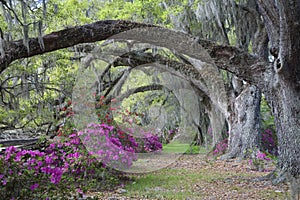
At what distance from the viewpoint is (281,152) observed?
18.5 feet

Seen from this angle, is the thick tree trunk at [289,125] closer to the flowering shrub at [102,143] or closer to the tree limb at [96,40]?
the tree limb at [96,40]

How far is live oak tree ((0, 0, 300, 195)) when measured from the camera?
4.95m

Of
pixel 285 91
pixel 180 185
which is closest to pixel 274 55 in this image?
pixel 285 91

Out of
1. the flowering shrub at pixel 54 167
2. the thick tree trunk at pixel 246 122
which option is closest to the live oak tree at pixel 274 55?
the flowering shrub at pixel 54 167

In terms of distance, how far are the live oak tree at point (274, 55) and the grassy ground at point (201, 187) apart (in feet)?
1.78

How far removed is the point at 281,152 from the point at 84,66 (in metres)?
6.57

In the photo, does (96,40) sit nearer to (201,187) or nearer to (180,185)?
(180,185)

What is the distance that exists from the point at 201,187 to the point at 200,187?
0.02 meters

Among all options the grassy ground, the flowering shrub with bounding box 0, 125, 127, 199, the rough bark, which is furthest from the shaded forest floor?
the flowering shrub with bounding box 0, 125, 127, 199

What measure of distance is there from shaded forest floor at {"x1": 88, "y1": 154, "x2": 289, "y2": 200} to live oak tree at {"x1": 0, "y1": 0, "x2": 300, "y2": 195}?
21.3 inches

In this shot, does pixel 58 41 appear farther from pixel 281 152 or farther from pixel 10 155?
pixel 281 152

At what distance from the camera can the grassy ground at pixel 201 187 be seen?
5.01m

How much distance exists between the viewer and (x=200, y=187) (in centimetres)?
579

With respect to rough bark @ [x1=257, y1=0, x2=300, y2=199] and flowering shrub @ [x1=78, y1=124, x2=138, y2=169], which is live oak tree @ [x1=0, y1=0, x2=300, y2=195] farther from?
flowering shrub @ [x1=78, y1=124, x2=138, y2=169]
